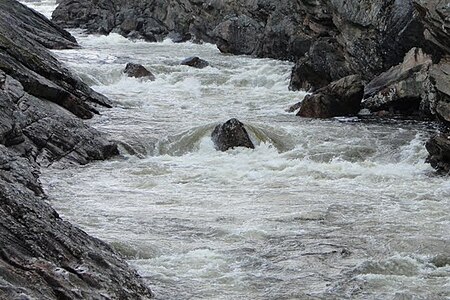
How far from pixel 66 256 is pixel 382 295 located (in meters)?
3.77

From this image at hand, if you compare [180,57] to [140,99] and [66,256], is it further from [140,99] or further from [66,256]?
[66,256]

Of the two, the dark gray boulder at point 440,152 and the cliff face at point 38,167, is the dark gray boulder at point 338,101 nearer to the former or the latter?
the dark gray boulder at point 440,152

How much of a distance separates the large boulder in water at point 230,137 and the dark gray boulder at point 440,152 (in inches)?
172

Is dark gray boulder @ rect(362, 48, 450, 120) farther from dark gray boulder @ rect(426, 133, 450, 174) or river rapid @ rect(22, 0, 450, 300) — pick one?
dark gray boulder @ rect(426, 133, 450, 174)

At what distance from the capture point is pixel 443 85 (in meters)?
16.8

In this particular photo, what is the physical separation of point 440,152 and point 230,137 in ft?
17.0

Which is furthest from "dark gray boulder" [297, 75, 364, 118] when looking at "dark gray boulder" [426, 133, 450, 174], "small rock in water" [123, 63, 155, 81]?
"small rock in water" [123, 63, 155, 81]

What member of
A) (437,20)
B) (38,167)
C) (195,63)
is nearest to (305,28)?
(195,63)

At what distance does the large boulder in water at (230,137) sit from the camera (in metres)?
18.0

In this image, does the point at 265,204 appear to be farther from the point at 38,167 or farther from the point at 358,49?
the point at 358,49

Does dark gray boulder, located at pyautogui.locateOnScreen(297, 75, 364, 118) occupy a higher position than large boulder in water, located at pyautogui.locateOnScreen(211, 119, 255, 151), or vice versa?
dark gray boulder, located at pyautogui.locateOnScreen(297, 75, 364, 118)

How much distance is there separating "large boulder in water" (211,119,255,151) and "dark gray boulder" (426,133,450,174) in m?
4.37

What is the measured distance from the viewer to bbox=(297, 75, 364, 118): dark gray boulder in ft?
71.8

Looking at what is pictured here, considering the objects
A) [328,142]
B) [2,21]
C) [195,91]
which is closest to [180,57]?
[195,91]
